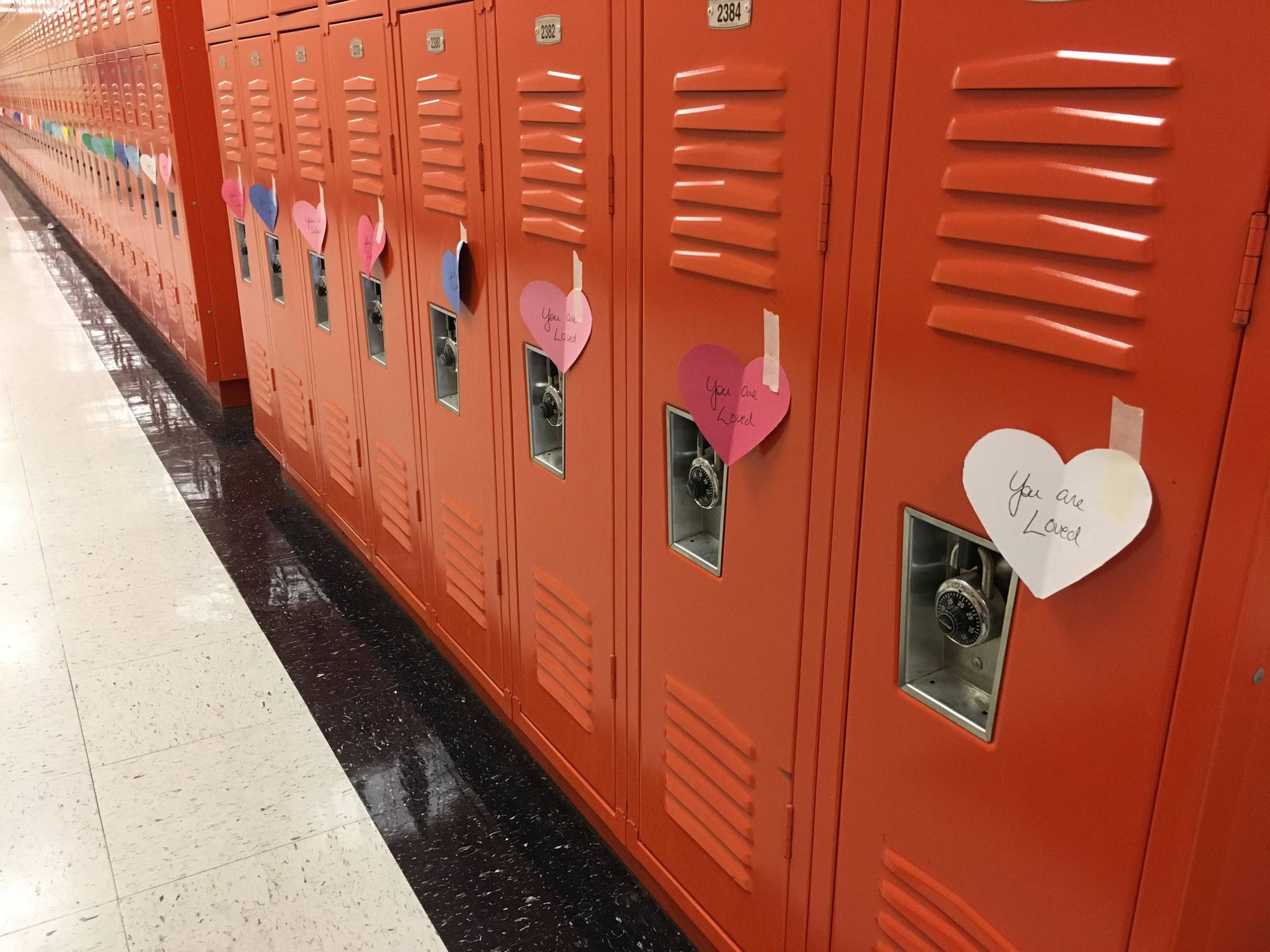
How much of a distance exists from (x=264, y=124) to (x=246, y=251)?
1097 mm

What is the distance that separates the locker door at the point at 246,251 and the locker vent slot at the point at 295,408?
0.63ft

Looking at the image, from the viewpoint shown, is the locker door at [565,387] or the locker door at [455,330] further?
the locker door at [455,330]

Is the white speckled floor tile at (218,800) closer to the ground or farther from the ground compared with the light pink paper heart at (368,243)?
closer to the ground

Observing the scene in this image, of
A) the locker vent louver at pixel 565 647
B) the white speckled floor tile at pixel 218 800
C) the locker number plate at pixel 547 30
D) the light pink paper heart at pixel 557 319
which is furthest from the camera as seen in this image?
the white speckled floor tile at pixel 218 800

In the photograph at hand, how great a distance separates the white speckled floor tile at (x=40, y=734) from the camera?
2.93 m

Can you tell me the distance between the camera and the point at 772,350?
1.66 metres

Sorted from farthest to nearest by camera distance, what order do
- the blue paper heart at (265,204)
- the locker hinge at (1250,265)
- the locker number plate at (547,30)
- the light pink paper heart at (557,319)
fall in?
1. the blue paper heart at (265,204)
2. the light pink paper heart at (557,319)
3. the locker number plate at (547,30)
4. the locker hinge at (1250,265)

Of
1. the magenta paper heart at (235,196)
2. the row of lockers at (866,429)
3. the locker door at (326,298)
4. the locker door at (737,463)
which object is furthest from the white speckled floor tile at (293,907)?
the magenta paper heart at (235,196)

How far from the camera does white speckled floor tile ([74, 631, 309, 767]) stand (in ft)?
10.2

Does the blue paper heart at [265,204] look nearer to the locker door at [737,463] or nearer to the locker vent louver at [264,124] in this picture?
the locker vent louver at [264,124]

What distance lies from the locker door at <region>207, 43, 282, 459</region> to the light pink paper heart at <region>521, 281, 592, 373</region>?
2.59 meters

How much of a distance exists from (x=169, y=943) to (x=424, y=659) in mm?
1318

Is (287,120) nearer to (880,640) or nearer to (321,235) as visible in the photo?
(321,235)

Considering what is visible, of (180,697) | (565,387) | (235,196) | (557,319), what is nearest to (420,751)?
(180,697)
